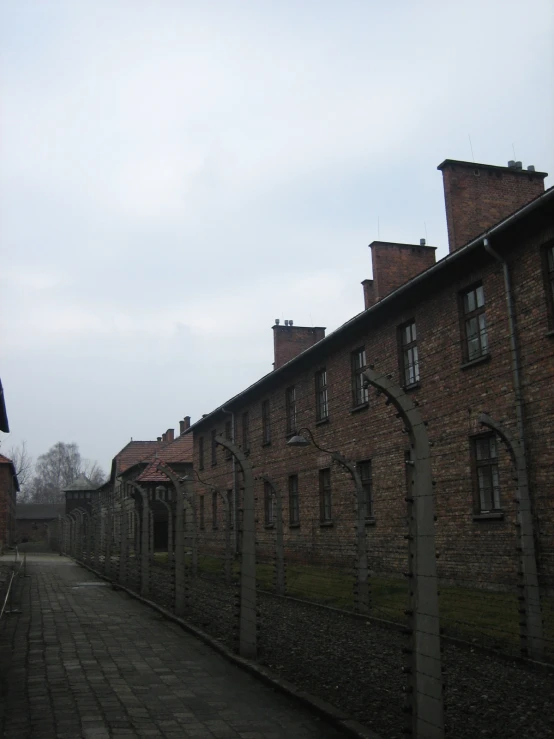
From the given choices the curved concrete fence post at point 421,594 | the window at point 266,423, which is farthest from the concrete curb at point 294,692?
the window at point 266,423

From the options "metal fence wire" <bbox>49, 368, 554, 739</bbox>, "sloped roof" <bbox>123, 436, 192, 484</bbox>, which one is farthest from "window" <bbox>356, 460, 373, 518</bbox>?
"sloped roof" <bbox>123, 436, 192, 484</bbox>

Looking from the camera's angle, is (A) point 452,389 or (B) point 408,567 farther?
(A) point 452,389

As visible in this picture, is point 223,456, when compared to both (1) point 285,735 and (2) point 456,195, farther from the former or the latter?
(1) point 285,735

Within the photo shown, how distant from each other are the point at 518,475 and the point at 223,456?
27.4m

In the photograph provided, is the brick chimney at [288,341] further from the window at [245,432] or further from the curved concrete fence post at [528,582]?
the curved concrete fence post at [528,582]

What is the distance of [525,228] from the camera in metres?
14.3

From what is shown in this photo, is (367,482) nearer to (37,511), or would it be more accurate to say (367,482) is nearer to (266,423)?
(266,423)

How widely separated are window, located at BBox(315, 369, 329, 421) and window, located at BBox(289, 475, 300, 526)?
290 centimetres

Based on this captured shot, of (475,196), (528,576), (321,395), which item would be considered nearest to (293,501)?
(321,395)

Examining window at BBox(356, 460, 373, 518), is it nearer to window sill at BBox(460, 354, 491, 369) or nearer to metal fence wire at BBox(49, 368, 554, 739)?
metal fence wire at BBox(49, 368, 554, 739)

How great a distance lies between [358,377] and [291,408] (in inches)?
209

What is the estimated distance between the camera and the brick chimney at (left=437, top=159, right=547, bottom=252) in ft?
65.4

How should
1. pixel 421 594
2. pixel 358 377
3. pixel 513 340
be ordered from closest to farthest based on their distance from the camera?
pixel 421 594, pixel 513 340, pixel 358 377

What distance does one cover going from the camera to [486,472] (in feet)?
50.8
